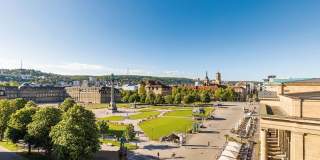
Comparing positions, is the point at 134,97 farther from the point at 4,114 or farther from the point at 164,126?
the point at 4,114

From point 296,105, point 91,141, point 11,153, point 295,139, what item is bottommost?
point 11,153

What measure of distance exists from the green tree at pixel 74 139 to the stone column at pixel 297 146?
99.2ft

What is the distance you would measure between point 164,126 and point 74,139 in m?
46.7

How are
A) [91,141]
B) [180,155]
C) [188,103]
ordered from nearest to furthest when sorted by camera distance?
[91,141] < [180,155] < [188,103]

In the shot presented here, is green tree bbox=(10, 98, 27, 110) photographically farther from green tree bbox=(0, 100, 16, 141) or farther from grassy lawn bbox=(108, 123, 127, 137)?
grassy lawn bbox=(108, 123, 127, 137)

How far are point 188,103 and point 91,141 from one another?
12045cm

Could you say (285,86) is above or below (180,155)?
above

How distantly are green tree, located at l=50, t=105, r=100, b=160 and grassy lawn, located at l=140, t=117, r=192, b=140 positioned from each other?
84.7 ft

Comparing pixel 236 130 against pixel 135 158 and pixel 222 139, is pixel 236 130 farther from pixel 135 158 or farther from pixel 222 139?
pixel 135 158

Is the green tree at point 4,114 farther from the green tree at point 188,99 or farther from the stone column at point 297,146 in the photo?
the green tree at point 188,99

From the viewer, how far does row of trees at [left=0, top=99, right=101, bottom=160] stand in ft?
145

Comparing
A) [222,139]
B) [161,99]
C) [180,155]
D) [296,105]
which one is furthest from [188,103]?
[296,105]

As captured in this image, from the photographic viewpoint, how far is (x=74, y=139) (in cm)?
4422

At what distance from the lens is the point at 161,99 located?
167250 millimetres
